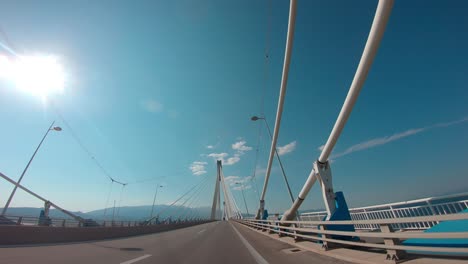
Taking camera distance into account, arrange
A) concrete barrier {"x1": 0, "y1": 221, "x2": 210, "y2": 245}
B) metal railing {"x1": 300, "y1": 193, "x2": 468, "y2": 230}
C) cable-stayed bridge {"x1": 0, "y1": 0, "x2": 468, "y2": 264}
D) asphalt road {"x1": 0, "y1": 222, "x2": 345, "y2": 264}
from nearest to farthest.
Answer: cable-stayed bridge {"x1": 0, "y1": 0, "x2": 468, "y2": 264}
asphalt road {"x1": 0, "y1": 222, "x2": 345, "y2": 264}
metal railing {"x1": 300, "y1": 193, "x2": 468, "y2": 230}
concrete barrier {"x1": 0, "y1": 221, "x2": 210, "y2": 245}

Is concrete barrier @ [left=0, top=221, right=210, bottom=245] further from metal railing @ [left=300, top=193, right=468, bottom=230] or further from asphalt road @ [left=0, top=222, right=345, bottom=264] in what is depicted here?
metal railing @ [left=300, top=193, right=468, bottom=230]

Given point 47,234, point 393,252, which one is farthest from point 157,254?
point 47,234

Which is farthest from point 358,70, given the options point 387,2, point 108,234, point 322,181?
point 108,234

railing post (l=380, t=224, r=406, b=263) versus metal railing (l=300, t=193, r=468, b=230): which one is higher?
metal railing (l=300, t=193, r=468, b=230)

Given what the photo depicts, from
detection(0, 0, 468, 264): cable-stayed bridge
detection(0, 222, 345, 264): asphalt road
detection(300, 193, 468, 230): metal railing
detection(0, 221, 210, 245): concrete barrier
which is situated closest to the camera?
detection(0, 0, 468, 264): cable-stayed bridge

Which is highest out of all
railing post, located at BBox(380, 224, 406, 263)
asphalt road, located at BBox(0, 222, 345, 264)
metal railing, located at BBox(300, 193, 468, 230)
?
metal railing, located at BBox(300, 193, 468, 230)

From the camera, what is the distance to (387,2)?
17.2 feet

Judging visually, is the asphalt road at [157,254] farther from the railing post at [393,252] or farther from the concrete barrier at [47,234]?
the concrete barrier at [47,234]

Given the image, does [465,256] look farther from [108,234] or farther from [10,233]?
[108,234]

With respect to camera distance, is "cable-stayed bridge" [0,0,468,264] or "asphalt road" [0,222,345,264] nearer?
"cable-stayed bridge" [0,0,468,264]

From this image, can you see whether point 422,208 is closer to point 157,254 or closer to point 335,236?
point 335,236

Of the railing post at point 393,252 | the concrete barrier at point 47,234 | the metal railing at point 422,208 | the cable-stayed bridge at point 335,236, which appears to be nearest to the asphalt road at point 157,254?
the cable-stayed bridge at point 335,236

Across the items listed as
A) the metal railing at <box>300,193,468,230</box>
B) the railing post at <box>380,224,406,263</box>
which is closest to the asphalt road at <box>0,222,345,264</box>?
the railing post at <box>380,224,406,263</box>

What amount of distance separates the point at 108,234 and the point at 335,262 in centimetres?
1882
